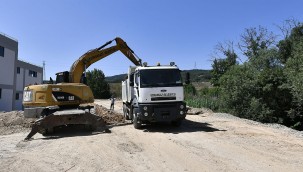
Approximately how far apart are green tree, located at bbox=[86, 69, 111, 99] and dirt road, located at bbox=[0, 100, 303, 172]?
220 ft

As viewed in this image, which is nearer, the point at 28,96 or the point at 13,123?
the point at 28,96

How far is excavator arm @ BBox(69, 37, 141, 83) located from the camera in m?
18.6

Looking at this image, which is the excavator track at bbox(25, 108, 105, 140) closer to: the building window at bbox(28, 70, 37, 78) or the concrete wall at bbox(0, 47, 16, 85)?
the concrete wall at bbox(0, 47, 16, 85)

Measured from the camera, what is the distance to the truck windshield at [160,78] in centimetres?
1594

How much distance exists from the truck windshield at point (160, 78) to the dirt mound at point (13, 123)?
22.9 feet

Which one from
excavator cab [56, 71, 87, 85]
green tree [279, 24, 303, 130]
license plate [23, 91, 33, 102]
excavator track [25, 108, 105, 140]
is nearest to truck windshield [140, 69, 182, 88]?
excavator track [25, 108, 105, 140]

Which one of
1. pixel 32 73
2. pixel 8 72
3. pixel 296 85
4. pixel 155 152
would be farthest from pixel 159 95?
pixel 32 73

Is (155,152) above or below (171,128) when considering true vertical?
below

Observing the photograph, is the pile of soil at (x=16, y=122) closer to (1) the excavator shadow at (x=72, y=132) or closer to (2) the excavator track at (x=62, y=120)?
(1) the excavator shadow at (x=72, y=132)

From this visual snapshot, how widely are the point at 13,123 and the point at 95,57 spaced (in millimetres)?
6264

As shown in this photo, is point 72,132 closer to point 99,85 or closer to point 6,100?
point 6,100

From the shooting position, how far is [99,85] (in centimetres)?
8294

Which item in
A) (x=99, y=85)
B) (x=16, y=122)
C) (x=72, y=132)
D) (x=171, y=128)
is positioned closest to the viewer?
(x=72, y=132)

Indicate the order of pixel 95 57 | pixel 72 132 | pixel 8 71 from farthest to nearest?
pixel 8 71, pixel 95 57, pixel 72 132
